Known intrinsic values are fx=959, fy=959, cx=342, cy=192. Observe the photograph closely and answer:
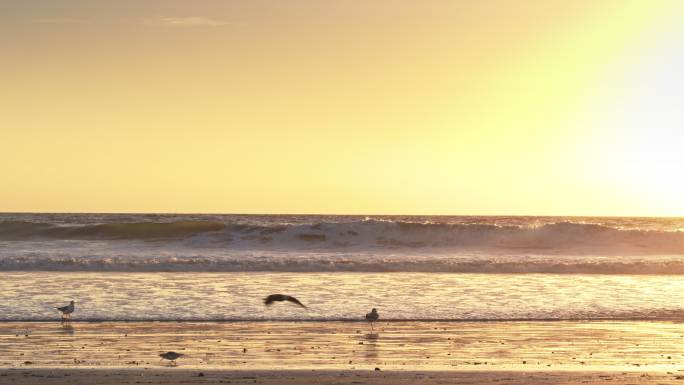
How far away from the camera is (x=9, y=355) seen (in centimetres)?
1388

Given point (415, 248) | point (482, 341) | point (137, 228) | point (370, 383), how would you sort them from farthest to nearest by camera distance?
point (137, 228) → point (415, 248) → point (482, 341) → point (370, 383)

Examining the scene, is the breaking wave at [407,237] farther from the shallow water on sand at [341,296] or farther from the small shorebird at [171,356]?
the small shorebird at [171,356]

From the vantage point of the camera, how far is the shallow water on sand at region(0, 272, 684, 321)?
19.6m

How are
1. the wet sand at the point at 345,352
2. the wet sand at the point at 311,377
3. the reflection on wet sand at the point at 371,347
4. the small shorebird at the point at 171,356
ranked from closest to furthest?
the wet sand at the point at 311,377 < the wet sand at the point at 345,352 < the small shorebird at the point at 171,356 < the reflection on wet sand at the point at 371,347

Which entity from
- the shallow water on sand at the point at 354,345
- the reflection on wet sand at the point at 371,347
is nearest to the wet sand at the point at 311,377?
the shallow water on sand at the point at 354,345

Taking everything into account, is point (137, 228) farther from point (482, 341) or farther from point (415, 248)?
point (482, 341)

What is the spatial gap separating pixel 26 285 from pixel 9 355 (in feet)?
38.3

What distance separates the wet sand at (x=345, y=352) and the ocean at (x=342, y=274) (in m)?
1.49

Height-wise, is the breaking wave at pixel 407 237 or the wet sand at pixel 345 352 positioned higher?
the breaking wave at pixel 407 237

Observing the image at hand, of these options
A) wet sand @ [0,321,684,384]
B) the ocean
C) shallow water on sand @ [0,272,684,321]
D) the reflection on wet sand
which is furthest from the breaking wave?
the reflection on wet sand

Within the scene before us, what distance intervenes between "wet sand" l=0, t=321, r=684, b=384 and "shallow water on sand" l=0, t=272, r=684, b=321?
1330mm

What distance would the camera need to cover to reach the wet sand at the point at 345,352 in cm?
1223

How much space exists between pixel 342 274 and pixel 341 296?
7.50m

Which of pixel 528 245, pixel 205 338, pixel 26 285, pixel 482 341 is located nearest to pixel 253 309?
pixel 205 338
